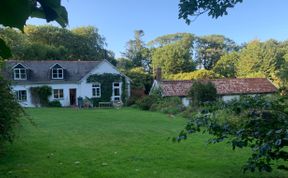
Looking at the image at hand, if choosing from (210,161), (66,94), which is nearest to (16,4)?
(210,161)

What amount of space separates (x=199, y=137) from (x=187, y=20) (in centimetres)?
648

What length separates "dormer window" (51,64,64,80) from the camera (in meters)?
30.0

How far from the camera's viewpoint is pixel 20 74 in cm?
2869

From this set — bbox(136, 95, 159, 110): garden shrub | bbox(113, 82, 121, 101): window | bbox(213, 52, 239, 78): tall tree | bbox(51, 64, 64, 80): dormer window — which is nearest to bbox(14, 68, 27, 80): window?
bbox(51, 64, 64, 80): dormer window

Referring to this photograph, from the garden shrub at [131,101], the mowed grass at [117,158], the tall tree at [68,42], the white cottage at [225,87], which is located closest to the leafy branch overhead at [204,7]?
the mowed grass at [117,158]

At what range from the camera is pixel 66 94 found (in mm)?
29766

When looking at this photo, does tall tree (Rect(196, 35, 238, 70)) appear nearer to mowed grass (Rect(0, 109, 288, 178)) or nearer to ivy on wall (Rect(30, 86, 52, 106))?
ivy on wall (Rect(30, 86, 52, 106))

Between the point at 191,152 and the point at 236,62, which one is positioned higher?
the point at 236,62

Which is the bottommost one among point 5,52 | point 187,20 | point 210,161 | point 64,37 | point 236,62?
point 210,161

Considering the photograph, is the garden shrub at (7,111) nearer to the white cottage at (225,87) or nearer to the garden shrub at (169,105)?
the garden shrub at (169,105)

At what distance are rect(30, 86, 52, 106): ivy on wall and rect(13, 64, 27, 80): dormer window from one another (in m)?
1.59

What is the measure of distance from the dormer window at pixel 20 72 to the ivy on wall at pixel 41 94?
5.20ft

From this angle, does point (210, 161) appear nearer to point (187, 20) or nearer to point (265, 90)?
point (187, 20)

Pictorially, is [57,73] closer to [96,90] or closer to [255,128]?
[96,90]
